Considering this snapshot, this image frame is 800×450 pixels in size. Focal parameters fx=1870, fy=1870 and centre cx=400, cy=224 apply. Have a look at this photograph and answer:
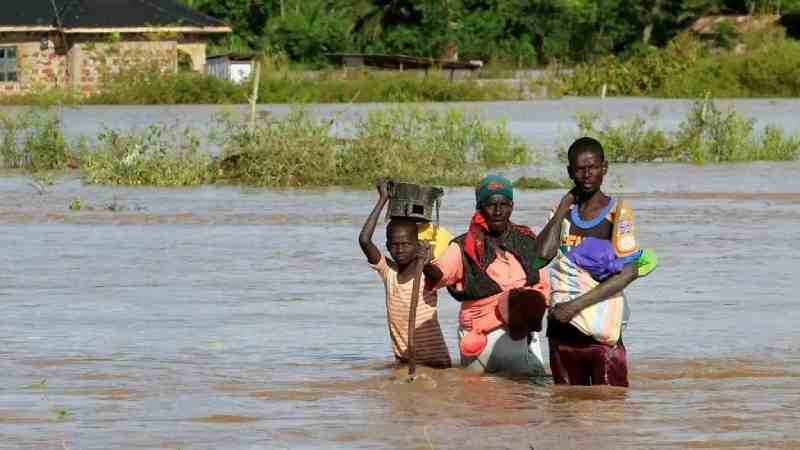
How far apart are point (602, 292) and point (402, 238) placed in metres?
1.09

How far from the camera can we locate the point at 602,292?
7230 millimetres

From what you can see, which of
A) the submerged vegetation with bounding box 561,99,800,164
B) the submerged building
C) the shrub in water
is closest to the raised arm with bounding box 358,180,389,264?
the shrub in water

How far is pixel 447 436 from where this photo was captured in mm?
7590

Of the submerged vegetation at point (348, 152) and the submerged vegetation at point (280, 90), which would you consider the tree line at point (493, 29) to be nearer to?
the submerged vegetation at point (280, 90)

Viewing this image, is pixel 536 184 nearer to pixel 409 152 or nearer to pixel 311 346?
pixel 409 152

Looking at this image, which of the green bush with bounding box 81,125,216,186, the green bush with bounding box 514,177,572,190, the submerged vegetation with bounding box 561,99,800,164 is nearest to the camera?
the green bush with bounding box 514,177,572,190

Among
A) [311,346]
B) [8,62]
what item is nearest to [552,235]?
[311,346]

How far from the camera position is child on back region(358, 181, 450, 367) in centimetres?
798

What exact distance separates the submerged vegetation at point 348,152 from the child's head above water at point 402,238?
583 inches

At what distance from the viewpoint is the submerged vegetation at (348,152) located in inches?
918

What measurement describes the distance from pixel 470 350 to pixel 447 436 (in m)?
0.62

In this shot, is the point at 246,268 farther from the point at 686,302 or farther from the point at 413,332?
the point at 413,332

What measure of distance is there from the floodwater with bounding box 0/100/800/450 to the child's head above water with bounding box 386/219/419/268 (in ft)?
2.37

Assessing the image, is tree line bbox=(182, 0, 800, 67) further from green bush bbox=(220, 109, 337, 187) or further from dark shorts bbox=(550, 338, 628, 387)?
dark shorts bbox=(550, 338, 628, 387)
